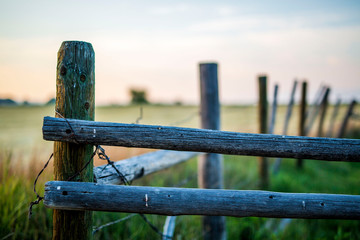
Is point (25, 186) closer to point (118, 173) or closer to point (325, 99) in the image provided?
point (118, 173)

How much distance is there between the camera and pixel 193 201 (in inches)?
63.2

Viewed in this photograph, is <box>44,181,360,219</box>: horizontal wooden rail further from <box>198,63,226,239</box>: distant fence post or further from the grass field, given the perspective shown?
<box>198,63,226,239</box>: distant fence post

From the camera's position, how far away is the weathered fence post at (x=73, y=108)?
1.62m

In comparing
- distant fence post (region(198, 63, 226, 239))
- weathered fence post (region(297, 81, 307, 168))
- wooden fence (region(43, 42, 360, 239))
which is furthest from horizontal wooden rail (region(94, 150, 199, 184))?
weathered fence post (region(297, 81, 307, 168))

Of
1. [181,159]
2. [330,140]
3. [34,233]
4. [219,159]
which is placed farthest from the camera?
[219,159]

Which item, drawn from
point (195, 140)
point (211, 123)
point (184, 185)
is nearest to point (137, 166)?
point (195, 140)

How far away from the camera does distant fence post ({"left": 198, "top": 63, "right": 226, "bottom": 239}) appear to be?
10.3ft

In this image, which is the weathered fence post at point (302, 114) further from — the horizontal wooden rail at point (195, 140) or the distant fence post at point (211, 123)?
the horizontal wooden rail at point (195, 140)

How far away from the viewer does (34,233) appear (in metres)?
2.61

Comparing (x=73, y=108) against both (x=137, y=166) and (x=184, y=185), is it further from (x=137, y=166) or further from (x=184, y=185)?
(x=184, y=185)

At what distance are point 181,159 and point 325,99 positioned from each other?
282 inches

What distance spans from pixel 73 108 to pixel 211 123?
1877mm

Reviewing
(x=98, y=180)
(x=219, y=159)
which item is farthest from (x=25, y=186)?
(x=219, y=159)

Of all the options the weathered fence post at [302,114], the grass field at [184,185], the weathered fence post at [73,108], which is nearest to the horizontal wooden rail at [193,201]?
the weathered fence post at [73,108]
